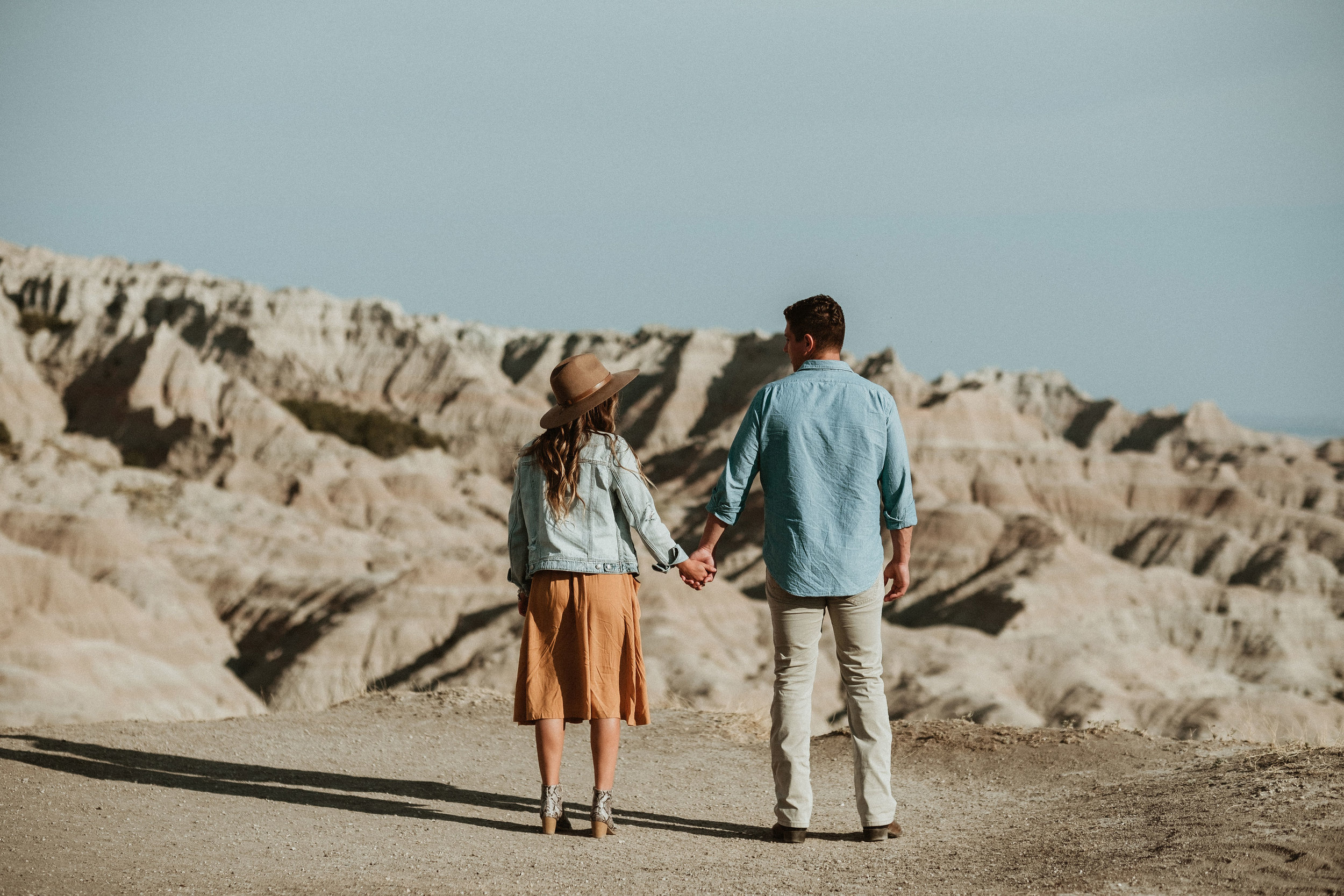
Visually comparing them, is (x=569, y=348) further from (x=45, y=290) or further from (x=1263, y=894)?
(x=1263, y=894)

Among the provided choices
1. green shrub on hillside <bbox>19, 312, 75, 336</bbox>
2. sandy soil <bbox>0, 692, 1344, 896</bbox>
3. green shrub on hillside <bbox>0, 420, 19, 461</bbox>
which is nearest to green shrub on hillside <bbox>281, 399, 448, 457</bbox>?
green shrub on hillside <bbox>19, 312, 75, 336</bbox>

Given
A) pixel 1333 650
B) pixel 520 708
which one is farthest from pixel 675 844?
pixel 1333 650

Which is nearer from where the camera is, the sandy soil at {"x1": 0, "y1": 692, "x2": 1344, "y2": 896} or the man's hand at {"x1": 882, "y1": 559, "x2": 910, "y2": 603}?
the sandy soil at {"x1": 0, "y1": 692, "x2": 1344, "y2": 896}

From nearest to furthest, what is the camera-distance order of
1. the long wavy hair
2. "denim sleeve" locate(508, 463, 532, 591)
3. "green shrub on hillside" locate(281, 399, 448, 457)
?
the long wavy hair → "denim sleeve" locate(508, 463, 532, 591) → "green shrub on hillside" locate(281, 399, 448, 457)

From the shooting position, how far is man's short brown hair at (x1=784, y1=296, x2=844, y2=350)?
18.6 ft

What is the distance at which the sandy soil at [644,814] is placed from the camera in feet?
16.8

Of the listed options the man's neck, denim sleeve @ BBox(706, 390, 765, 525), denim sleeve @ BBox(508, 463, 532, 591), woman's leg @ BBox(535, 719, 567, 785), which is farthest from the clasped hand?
the man's neck

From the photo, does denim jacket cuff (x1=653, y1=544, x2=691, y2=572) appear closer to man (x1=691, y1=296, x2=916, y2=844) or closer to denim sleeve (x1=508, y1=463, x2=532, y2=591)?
man (x1=691, y1=296, x2=916, y2=844)

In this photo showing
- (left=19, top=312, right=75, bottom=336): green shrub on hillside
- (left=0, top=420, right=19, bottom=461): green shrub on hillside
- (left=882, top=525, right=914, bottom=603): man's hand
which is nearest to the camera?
(left=882, top=525, right=914, bottom=603): man's hand

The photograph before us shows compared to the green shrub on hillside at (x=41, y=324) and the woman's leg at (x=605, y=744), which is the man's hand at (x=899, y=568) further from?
the green shrub on hillside at (x=41, y=324)

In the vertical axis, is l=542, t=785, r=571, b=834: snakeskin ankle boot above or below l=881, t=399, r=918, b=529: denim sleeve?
below

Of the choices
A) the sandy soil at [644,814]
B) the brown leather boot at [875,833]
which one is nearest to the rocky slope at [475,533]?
the sandy soil at [644,814]

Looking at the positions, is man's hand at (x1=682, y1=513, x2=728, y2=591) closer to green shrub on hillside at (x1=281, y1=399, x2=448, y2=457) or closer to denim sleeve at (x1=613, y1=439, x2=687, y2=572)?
denim sleeve at (x1=613, y1=439, x2=687, y2=572)

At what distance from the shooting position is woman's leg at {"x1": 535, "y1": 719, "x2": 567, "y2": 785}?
5.77 m
